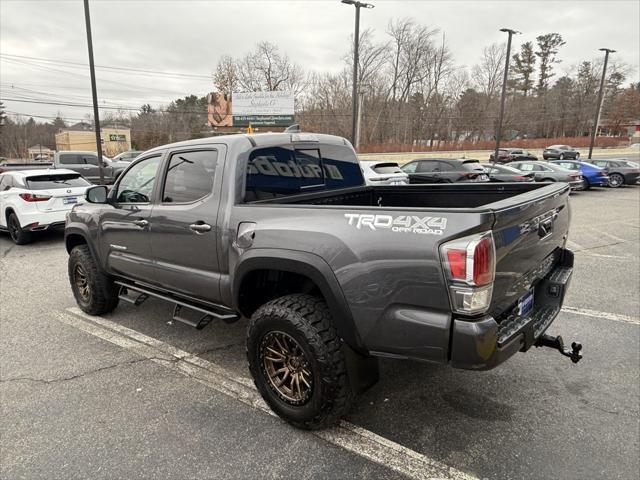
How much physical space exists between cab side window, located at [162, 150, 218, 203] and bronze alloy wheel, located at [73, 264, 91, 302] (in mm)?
1900

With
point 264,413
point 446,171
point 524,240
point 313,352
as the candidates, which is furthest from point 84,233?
point 446,171

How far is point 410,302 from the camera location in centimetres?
218

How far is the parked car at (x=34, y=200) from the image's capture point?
8.45m

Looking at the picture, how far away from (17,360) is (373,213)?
356cm

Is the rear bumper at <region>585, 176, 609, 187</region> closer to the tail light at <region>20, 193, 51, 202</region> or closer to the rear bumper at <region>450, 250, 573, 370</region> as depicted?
the rear bumper at <region>450, 250, 573, 370</region>

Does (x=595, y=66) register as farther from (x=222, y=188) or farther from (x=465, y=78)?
(x=222, y=188)

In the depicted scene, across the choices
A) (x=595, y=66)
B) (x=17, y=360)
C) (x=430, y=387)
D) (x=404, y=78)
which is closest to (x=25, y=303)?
(x=17, y=360)

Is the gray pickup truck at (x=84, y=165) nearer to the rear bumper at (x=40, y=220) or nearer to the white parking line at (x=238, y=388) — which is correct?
the rear bumper at (x=40, y=220)

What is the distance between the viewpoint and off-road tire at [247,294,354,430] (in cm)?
251

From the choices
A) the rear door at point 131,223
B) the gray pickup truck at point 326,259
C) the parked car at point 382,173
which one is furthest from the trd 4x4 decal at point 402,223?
the parked car at point 382,173

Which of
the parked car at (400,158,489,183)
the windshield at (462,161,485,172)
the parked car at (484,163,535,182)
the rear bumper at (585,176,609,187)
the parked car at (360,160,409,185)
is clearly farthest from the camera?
the rear bumper at (585,176,609,187)

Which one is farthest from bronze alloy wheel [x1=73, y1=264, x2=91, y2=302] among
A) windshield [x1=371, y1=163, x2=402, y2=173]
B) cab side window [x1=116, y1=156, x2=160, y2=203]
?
windshield [x1=371, y1=163, x2=402, y2=173]

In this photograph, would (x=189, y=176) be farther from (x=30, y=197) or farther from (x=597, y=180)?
(x=597, y=180)

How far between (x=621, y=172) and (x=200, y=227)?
23747 mm
